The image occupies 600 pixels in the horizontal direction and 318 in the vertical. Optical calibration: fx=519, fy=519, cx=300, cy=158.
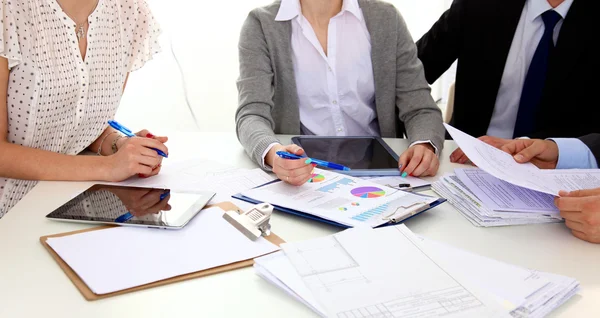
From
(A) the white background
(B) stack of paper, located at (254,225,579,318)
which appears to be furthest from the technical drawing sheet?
(A) the white background

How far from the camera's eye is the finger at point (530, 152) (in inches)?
42.8

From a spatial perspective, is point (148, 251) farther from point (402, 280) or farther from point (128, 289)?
point (402, 280)

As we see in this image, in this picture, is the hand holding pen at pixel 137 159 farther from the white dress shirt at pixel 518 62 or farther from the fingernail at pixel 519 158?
the white dress shirt at pixel 518 62

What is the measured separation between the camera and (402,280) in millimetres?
688

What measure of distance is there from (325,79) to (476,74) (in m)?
0.54

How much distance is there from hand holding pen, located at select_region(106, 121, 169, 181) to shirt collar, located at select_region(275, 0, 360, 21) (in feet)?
1.90

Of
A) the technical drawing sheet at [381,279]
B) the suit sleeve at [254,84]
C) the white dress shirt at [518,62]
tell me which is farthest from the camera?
the white dress shirt at [518,62]

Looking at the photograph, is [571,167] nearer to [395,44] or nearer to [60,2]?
[395,44]

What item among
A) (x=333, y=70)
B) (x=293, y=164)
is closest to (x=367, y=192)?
(x=293, y=164)

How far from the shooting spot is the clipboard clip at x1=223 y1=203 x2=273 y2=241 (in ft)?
2.76

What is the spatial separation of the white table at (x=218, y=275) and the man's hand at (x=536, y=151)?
26 cm

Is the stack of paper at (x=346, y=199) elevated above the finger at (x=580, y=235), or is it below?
below

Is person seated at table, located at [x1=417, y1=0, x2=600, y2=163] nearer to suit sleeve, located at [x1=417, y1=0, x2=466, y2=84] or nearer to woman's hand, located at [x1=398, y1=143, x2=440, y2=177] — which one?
suit sleeve, located at [x1=417, y1=0, x2=466, y2=84]

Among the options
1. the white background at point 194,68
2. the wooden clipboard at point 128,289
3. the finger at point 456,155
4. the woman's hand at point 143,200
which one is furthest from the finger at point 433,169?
the white background at point 194,68
